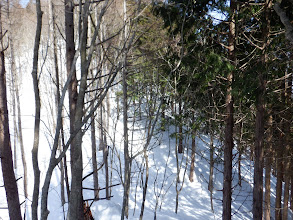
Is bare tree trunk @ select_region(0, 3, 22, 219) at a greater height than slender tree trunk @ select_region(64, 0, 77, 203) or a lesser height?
lesser

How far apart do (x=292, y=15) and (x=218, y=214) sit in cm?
816

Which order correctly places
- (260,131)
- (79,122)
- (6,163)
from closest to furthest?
(79,122) → (6,163) → (260,131)

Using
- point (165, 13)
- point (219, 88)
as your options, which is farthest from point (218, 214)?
point (165, 13)

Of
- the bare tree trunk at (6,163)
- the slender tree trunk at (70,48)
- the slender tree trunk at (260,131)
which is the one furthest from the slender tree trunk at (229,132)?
the bare tree trunk at (6,163)

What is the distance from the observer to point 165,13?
19.4ft

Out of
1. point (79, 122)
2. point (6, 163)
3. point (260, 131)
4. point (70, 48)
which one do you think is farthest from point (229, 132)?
point (79, 122)

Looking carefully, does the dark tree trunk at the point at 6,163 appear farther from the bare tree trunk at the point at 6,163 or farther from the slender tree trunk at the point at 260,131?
the slender tree trunk at the point at 260,131

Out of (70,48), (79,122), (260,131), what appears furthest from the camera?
(260,131)

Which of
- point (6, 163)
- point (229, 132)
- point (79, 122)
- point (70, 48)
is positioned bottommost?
point (6, 163)

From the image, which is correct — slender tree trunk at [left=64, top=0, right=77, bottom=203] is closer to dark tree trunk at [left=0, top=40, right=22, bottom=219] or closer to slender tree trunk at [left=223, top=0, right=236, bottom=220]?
dark tree trunk at [left=0, top=40, right=22, bottom=219]

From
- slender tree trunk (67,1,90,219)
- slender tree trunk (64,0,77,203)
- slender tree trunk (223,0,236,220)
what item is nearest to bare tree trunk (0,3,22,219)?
slender tree trunk (64,0,77,203)

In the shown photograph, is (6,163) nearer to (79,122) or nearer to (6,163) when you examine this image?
(6,163)

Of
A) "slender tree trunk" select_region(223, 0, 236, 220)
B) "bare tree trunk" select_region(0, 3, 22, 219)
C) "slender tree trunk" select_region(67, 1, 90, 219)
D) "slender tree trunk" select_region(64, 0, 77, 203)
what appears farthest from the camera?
"slender tree trunk" select_region(223, 0, 236, 220)

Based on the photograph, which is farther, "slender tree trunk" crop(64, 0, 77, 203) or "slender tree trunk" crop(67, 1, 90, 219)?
"slender tree trunk" crop(64, 0, 77, 203)
